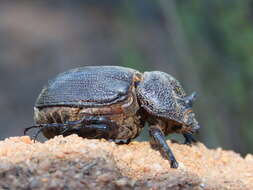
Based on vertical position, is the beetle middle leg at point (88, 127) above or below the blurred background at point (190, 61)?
above

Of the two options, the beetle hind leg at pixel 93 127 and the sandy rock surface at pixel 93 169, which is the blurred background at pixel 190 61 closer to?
the beetle hind leg at pixel 93 127

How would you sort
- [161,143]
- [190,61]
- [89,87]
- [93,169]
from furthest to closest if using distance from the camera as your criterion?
[190,61] < [89,87] < [161,143] < [93,169]

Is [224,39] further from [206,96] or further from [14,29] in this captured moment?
[14,29]

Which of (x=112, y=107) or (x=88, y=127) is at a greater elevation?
(x=112, y=107)

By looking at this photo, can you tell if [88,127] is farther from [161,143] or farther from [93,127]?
[161,143]

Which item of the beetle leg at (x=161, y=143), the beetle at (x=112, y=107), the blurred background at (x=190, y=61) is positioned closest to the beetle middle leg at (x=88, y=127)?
the beetle at (x=112, y=107)

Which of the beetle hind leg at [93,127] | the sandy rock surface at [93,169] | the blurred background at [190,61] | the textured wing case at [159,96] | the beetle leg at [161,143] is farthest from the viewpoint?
the blurred background at [190,61]

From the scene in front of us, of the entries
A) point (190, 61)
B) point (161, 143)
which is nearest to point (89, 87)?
point (161, 143)

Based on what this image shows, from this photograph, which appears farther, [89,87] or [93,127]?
[89,87]
